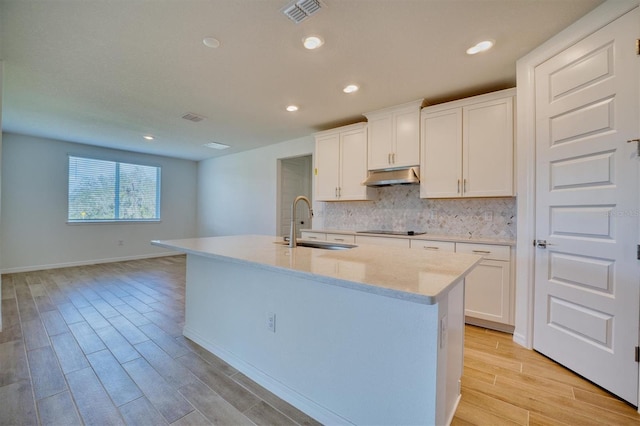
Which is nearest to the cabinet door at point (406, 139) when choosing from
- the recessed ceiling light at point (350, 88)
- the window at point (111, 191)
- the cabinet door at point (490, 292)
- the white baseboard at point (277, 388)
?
the recessed ceiling light at point (350, 88)

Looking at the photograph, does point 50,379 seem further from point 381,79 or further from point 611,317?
point 611,317

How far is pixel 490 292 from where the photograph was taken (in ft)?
8.80

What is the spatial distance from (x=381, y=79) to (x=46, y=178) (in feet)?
21.2

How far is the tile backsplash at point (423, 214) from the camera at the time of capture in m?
3.06

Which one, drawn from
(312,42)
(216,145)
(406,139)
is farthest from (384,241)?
(216,145)

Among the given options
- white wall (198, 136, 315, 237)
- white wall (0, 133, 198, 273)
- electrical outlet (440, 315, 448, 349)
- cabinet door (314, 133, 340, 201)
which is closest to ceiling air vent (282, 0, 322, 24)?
electrical outlet (440, 315, 448, 349)

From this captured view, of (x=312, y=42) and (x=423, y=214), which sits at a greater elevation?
(x=312, y=42)

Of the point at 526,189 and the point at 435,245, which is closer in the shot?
the point at 526,189

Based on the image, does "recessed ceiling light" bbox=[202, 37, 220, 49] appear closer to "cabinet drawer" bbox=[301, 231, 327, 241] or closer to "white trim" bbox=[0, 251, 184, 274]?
"cabinet drawer" bbox=[301, 231, 327, 241]

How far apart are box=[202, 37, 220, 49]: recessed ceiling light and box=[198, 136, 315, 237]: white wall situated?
2733 mm

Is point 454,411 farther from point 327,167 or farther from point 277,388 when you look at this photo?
point 327,167

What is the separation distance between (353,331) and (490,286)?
203 cm

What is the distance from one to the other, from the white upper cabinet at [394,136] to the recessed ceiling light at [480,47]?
37.1 inches

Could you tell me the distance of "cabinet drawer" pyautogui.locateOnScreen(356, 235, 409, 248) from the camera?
317 cm
